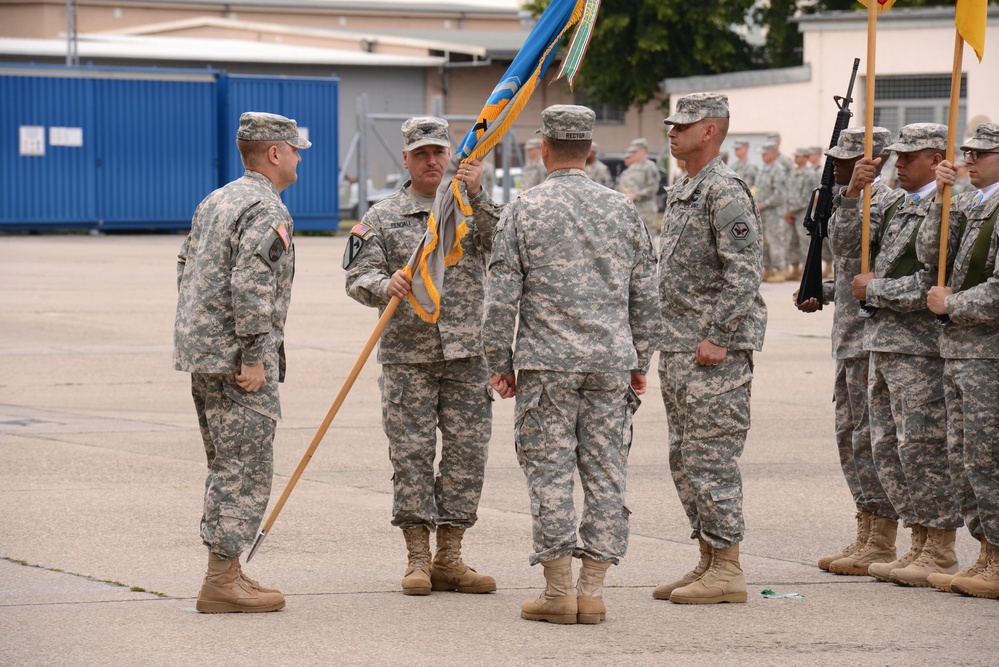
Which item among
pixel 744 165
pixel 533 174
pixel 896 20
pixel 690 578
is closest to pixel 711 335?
pixel 690 578

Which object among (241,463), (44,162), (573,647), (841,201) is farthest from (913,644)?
(44,162)

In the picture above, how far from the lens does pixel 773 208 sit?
78.6ft

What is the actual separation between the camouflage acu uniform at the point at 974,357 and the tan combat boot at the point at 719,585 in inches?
43.9

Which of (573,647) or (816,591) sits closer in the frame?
(573,647)

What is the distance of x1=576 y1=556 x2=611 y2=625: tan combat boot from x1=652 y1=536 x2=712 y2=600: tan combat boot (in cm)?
48

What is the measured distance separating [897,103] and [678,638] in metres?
29.9

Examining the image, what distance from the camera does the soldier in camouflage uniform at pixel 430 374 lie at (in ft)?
22.2

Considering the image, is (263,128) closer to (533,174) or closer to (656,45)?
(533,174)

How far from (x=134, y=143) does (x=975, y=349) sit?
29236 millimetres

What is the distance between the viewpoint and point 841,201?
7277mm

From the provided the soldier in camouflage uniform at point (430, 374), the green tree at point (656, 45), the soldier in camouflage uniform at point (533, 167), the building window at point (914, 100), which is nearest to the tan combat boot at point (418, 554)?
the soldier in camouflage uniform at point (430, 374)

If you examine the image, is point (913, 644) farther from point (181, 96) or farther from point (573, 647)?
point (181, 96)

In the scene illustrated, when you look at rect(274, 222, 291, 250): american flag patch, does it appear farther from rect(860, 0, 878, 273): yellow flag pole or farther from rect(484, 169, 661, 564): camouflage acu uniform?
rect(860, 0, 878, 273): yellow flag pole

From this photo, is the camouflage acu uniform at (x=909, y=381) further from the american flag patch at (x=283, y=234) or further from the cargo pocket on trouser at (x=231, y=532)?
the cargo pocket on trouser at (x=231, y=532)
